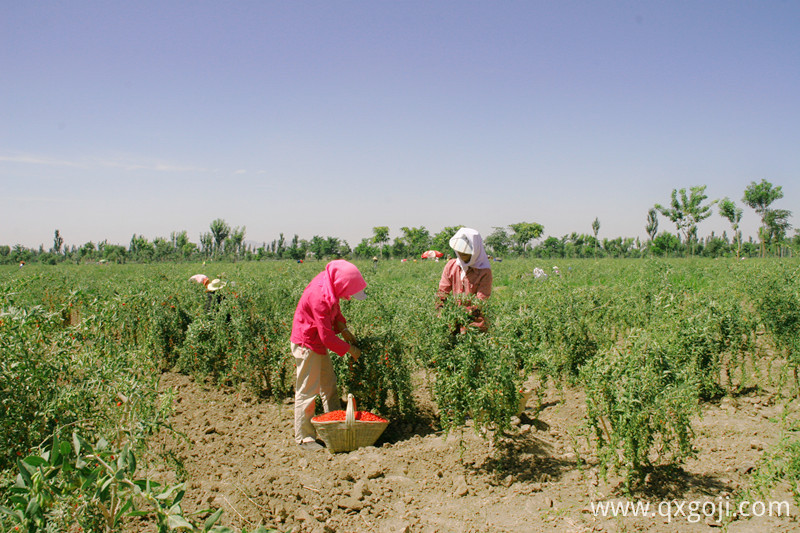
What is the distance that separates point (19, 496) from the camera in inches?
47.9

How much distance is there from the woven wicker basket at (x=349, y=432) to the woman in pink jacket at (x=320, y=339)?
227 mm

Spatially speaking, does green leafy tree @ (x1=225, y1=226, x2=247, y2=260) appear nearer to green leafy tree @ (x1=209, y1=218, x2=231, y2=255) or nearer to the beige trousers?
green leafy tree @ (x1=209, y1=218, x2=231, y2=255)

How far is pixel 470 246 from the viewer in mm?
4113

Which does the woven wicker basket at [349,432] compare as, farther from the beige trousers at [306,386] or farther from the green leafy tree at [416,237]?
the green leafy tree at [416,237]

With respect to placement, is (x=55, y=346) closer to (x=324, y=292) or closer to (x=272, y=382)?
(x=324, y=292)

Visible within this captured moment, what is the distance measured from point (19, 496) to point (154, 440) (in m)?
2.89

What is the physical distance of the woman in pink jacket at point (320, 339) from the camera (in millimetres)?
3754

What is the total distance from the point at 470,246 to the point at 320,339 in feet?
4.76

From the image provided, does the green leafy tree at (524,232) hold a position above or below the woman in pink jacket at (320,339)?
above

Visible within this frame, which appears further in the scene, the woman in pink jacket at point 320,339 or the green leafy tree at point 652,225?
the green leafy tree at point 652,225

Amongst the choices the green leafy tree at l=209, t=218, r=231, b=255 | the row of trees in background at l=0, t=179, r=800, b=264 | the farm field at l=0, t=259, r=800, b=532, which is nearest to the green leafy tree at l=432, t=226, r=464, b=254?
the row of trees in background at l=0, t=179, r=800, b=264

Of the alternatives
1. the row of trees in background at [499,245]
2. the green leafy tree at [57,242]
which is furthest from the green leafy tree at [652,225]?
the green leafy tree at [57,242]

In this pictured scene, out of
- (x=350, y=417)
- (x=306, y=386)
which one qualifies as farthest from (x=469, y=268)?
(x=306, y=386)

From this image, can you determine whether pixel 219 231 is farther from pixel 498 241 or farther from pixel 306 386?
pixel 306 386
